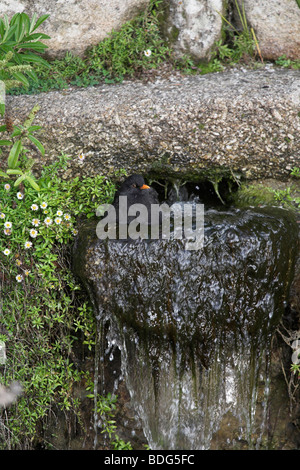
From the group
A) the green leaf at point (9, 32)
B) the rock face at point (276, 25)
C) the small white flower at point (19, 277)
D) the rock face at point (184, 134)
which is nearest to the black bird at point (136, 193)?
the rock face at point (184, 134)

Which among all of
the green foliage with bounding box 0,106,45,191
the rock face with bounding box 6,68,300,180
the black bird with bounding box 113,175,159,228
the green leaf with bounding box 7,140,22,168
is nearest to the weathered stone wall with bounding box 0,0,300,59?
the rock face with bounding box 6,68,300,180

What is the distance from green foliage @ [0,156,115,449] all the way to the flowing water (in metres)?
0.19

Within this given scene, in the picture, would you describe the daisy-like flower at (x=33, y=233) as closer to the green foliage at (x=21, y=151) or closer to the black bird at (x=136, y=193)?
the green foliage at (x=21, y=151)

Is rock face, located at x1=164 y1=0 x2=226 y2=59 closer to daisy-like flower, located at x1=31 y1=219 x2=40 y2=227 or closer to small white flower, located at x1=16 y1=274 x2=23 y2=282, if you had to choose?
daisy-like flower, located at x1=31 y1=219 x2=40 y2=227

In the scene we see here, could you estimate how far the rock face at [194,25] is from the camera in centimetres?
437

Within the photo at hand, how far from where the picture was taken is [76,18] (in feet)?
14.1

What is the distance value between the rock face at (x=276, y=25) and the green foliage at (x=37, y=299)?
2307mm

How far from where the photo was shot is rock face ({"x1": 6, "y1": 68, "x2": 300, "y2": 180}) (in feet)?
11.7

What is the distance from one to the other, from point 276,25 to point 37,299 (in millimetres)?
3225

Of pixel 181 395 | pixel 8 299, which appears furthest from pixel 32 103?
pixel 181 395

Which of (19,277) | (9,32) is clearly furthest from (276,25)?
(19,277)

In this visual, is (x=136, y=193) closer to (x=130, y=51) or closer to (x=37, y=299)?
(x=37, y=299)

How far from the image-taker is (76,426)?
375 centimetres

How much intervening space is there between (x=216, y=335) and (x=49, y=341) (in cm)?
121
